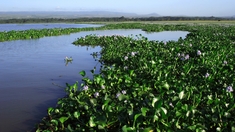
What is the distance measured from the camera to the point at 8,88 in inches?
196

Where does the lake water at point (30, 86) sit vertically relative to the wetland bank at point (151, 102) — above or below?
below

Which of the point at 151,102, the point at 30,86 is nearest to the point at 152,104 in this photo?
the point at 151,102

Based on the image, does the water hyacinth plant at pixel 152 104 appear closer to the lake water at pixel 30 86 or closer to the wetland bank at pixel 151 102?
the wetland bank at pixel 151 102

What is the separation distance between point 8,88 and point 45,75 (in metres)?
1.25

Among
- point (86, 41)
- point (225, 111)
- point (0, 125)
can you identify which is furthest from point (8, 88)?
point (86, 41)

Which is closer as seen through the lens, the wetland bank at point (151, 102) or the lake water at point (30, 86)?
the wetland bank at point (151, 102)

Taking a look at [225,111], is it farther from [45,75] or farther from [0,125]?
[45,75]

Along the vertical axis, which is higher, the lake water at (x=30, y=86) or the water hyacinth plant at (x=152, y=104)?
the water hyacinth plant at (x=152, y=104)

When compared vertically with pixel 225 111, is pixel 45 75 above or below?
below

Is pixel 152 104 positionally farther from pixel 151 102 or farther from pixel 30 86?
pixel 30 86

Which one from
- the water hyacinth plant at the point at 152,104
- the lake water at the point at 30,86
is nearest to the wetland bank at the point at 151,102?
the water hyacinth plant at the point at 152,104

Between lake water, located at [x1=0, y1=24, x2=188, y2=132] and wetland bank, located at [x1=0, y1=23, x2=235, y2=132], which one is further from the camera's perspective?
lake water, located at [x1=0, y1=24, x2=188, y2=132]

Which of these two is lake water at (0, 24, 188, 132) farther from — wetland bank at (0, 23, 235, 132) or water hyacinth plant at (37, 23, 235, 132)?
water hyacinth plant at (37, 23, 235, 132)

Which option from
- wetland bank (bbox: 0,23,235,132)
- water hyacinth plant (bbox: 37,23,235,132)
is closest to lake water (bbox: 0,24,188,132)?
wetland bank (bbox: 0,23,235,132)
